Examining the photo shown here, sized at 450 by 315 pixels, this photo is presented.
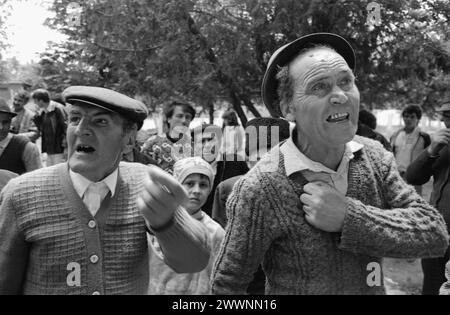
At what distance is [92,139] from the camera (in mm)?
1602

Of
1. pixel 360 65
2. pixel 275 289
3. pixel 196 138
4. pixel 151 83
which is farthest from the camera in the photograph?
pixel 151 83

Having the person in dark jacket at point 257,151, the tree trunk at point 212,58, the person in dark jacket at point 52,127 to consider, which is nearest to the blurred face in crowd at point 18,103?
the person in dark jacket at point 52,127

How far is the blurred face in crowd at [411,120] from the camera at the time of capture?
229 inches

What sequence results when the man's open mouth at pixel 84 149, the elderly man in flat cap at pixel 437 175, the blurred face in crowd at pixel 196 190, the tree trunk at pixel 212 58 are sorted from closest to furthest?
the man's open mouth at pixel 84 149, the blurred face in crowd at pixel 196 190, the elderly man in flat cap at pixel 437 175, the tree trunk at pixel 212 58

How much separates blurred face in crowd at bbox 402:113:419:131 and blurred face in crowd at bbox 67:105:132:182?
5043mm

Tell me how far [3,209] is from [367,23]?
3894mm

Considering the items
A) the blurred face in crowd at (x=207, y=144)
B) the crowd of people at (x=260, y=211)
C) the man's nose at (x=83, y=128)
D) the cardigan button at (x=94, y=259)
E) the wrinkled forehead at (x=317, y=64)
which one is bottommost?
the cardigan button at (x=94, y=259)

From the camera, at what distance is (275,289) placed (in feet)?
5.07

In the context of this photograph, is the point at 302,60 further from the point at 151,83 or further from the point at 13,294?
the point at 151,83

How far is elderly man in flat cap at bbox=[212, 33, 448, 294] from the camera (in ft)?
4.66

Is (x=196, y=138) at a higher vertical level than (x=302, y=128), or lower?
higher

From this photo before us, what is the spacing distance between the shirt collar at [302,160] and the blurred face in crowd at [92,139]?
621mm

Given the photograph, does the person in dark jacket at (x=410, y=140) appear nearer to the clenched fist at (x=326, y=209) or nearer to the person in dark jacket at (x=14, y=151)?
the person in dark jacket at (x=14, y=151)

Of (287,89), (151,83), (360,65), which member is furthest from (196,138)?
(287,89)
